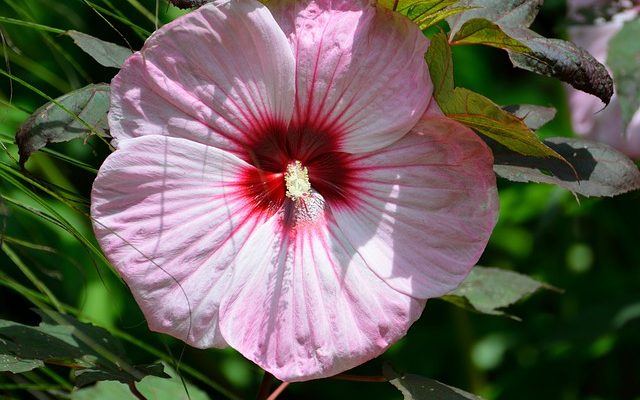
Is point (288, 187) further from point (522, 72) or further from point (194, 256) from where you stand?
point (522, 72)

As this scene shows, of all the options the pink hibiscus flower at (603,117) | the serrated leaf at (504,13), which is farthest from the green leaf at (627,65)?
the serrated leaf at (504,13)

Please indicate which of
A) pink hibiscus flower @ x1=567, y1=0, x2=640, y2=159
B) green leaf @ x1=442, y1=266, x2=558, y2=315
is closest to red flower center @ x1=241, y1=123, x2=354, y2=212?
green leaf @ x1=442, y1=266, x2=558, y2=315

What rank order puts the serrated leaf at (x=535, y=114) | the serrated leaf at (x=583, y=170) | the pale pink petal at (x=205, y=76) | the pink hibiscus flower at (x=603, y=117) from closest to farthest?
the pale pink petal at (x=205, y=76)
the serrated leaf at (x=583, y=170)
the serrated leaf at (x=535, y=114)
the pink hibiscus flower at (x=603, y=117)

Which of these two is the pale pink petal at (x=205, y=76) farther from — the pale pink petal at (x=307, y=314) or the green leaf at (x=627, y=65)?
the green leaf at (x=627, y=65)

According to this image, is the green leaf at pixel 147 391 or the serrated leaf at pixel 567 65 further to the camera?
the green leaf at pixel 147 391

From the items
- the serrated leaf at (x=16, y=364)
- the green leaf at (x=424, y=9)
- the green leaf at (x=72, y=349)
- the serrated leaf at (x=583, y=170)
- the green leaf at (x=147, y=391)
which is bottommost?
the green leaf at (x=147, y=391)

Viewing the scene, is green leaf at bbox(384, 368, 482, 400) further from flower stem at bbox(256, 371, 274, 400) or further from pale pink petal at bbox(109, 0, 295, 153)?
Answer: pale pink petal at bbox(109, 0, 295, 153)

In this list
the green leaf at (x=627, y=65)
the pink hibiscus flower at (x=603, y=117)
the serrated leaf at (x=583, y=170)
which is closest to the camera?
the serrated leaf at (x=583, y=170)
